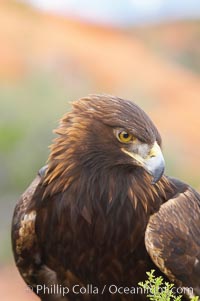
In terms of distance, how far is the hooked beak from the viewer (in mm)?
6770

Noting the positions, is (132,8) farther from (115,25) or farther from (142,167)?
(142,167)

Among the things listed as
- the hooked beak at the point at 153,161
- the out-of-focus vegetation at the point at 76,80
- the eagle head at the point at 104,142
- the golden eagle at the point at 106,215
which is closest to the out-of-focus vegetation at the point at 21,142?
the out-of-focus vegetation at the point at 76,80

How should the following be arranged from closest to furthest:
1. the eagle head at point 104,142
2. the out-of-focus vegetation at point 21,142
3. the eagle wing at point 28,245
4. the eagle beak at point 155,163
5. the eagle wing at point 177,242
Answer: the eagle beak at point 155,163 < the eagle head at point 104,142 < the eagle wing at point 177,242 < the eagle wing at point 28,245 < the out-of-focus vegetation at point 21,142

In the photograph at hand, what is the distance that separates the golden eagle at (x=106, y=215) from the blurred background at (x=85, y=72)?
7052 mm

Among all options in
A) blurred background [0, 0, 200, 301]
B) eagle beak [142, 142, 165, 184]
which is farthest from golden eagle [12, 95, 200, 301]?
blurred background [0, 0, 200, 301]

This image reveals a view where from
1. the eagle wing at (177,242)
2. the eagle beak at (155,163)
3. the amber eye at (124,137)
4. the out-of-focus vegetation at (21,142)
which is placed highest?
the amber eye at (124,137)

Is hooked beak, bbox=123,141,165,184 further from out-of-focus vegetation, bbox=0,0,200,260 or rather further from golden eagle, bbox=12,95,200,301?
out-of-focus vegetation, bbox=0,0,200,260

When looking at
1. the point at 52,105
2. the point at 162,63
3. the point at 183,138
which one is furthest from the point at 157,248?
the point at 162,63

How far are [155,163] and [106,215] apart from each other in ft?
2.32

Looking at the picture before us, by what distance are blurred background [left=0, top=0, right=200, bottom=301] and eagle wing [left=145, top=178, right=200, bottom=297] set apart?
7142 millimetres

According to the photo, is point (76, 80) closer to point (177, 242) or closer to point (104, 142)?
point (177, 242)

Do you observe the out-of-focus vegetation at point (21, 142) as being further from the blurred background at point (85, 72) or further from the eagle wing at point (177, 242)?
the eagle wing at point (177, 242)

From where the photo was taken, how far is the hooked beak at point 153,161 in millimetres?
6770

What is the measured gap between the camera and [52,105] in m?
17.9
